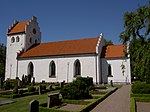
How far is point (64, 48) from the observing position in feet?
124

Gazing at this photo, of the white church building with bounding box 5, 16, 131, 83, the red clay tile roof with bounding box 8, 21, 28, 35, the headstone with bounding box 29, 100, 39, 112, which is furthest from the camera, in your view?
the red clay tile roof with bounding box 8, 21, 28, 35

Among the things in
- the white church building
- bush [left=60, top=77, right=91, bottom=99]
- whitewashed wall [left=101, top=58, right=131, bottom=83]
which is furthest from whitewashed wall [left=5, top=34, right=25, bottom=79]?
bush [left=60, top=77, right=91, bottom=99]

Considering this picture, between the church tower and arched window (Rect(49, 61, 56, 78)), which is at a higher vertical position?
the church tower

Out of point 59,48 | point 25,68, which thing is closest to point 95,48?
point 59,48

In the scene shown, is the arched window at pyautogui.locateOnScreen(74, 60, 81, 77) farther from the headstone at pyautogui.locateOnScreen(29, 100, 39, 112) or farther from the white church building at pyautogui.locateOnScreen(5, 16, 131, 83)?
the headstone at pyautogui.locateOnScreen(29, 100, 39, 112)

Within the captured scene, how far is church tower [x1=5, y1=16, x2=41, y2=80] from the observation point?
40.8 metres

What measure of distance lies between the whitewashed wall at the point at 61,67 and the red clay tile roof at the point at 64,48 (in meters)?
1.03

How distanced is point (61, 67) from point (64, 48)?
4.27 metres

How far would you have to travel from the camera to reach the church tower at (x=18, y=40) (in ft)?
134

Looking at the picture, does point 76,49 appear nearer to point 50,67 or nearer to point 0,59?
point 50,67

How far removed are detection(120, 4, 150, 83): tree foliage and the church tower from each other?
89.1ft

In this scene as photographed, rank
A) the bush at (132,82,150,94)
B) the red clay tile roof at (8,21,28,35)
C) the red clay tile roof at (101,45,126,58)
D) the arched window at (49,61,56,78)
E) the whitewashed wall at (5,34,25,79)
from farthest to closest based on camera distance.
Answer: the red clay tile roof at (8,21,28,35)
the whitewashed wall at (5,34,25,79)
the arched window at (49,61,56,78)
the red clay tile roof at (101,45,126,58)
the bush at (132,82,150,94)

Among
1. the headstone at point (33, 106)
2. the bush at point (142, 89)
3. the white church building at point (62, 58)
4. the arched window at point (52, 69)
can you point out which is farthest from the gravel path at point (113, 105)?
the arched window at point (52, 69)

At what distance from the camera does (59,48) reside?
3850cm
